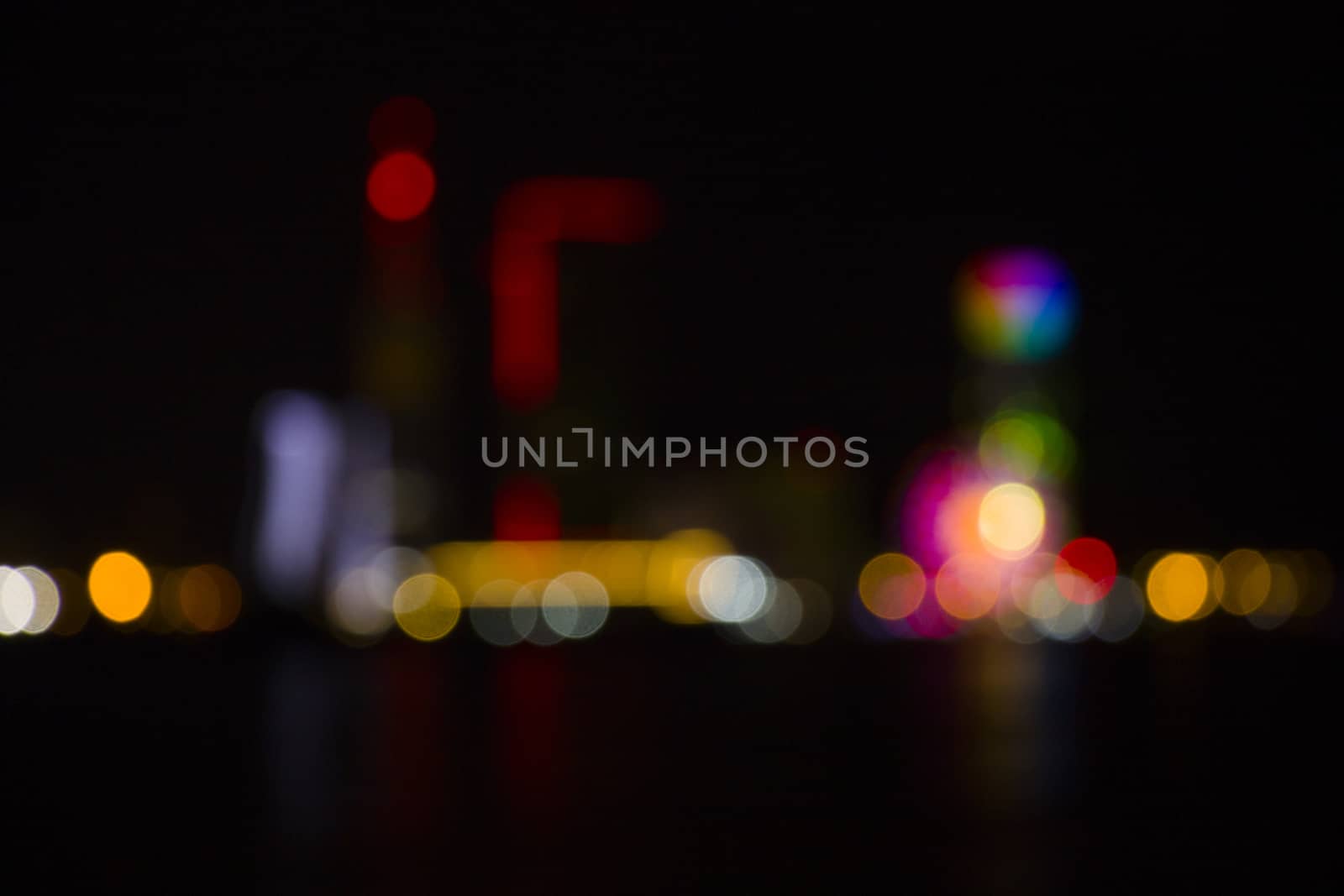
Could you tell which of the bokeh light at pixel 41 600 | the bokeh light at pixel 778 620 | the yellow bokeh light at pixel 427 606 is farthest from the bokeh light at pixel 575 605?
the bokeh light at pixel 41 600

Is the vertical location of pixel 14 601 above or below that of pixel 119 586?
below

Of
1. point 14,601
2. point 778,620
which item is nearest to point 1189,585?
point 778,620

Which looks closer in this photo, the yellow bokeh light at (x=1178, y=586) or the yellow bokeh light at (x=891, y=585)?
the yellow bokeh light at (x=1178, y=586)

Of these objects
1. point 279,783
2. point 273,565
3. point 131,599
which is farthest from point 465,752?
point 131,599

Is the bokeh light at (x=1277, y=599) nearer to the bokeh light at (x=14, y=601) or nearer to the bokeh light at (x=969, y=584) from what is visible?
the bokeh light at (x=969, y=584)

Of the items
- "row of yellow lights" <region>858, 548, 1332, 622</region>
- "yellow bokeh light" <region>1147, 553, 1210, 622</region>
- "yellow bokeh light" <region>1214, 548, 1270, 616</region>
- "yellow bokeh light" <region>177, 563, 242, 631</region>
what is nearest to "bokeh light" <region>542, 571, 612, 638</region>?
"yellow bokeh light" <region>177, 563, 242, 631</region>

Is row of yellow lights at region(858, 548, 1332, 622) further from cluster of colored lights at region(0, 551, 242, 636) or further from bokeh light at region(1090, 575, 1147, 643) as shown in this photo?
cluster of colored lights at region(0, 551, 242, 636)

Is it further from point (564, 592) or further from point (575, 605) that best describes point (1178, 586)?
point (575, 605)
